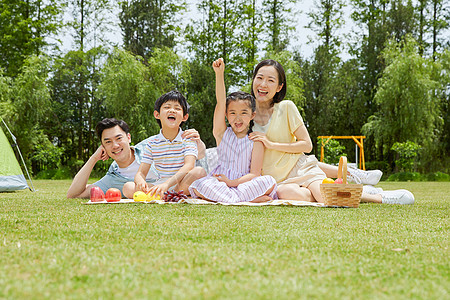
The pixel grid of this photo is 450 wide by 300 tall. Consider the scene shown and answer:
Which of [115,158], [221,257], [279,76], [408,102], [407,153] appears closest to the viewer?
[221,257]

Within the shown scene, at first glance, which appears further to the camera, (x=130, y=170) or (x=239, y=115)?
(x=130, y=170)

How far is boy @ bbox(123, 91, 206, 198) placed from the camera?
4.52m

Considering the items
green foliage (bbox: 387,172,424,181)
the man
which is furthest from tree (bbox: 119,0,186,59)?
the man

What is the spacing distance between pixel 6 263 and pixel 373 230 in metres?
1.95

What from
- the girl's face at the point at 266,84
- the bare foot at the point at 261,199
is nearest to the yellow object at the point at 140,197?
the bare foot at the point at 261,199

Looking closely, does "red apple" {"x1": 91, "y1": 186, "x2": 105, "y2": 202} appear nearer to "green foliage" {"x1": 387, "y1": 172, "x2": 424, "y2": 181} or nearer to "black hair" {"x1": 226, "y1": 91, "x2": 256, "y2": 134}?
"black hair" {"x1": 226, "y1": 91, "x2": 256, "y2": 134}

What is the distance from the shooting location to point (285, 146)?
177 inches

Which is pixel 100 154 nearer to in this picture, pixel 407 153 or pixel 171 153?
pixel 171 153

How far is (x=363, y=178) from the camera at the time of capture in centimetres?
532

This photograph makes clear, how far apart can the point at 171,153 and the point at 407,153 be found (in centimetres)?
1562

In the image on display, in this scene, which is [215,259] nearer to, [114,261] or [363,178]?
[114,261]

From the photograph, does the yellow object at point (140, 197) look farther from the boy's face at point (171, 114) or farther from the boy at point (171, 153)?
the boy's face at point (171, 114)

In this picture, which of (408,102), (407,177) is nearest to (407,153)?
(407,177)

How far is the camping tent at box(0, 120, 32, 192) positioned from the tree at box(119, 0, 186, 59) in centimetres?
1370
